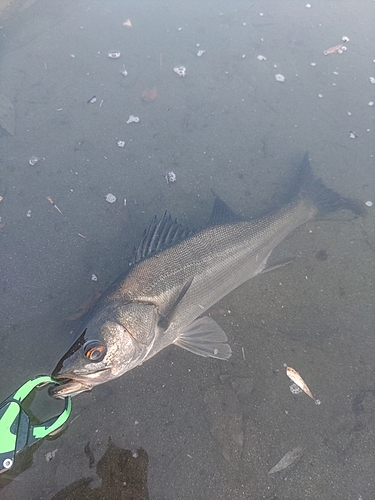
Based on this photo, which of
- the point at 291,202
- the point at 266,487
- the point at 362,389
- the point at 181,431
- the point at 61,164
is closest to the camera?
the point at 266,487

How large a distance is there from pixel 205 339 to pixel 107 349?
3.37 ft

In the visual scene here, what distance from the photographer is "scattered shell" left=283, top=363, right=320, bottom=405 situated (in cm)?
313

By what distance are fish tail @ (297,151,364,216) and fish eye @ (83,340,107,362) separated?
297cm

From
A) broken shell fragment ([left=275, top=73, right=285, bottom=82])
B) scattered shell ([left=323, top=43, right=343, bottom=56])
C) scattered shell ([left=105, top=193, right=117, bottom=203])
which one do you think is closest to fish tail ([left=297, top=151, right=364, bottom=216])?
broken shell fragment ([left=275, top=73, right=285, bottom=82])

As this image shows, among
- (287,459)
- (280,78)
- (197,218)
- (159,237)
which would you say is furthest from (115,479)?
(280,78)

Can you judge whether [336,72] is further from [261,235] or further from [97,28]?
[97,28]

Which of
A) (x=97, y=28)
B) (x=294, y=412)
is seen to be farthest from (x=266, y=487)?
(x=97, y=28)

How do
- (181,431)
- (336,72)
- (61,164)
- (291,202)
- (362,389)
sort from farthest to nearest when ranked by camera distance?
(336,72)
(61,164)
(291,202)
(362,389)
(181,431)

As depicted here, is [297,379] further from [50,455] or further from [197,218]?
[50,455]

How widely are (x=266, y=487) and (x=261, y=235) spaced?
94.1 inches

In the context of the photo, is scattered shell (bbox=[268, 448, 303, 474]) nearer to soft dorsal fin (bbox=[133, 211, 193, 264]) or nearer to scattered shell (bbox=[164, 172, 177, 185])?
soft dorsal fin (bbox=[133, 211, 193, 264])

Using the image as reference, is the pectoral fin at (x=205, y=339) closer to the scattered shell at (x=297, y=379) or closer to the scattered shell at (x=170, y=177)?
the scattered shell at (x=297, y=379)

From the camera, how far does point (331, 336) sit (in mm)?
3480

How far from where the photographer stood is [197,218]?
161 inches
